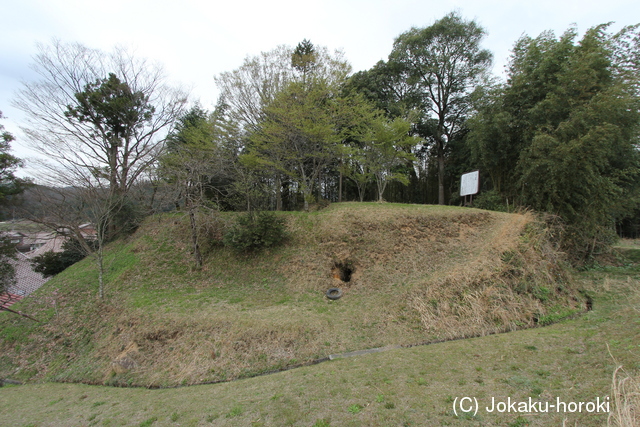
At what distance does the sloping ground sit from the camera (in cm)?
691

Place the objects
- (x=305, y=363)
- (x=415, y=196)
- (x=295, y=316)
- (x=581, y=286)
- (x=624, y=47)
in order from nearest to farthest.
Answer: (x=305, y=363) → (x=295, y=316) → (x=581, y=286) → (x=624, y=47) → (x=415, y=196)

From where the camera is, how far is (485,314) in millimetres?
7273

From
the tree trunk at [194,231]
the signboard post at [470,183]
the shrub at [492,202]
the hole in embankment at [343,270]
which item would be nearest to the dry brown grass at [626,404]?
the hole in embankment at [343,270]

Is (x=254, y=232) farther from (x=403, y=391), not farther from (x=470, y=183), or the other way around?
(x=470, y=183)

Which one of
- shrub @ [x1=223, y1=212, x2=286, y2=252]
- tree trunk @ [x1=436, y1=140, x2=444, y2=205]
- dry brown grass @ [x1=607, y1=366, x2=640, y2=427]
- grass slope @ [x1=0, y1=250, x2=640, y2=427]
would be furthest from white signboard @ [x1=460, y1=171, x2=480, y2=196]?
dry brown grass @ [x1=607, y1=366, x2=640, y2=427]

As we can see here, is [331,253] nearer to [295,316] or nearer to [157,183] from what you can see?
[295,316]

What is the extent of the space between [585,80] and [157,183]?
19.8 m

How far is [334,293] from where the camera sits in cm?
937

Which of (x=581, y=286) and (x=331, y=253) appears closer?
(x=581, y=286)

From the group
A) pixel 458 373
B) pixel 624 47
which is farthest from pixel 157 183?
pixel 624 47

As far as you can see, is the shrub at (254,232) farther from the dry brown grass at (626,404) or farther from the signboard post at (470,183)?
the dry brown grass at (626,404)

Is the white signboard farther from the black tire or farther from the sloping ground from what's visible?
the black tire

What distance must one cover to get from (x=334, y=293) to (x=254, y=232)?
14.0ft

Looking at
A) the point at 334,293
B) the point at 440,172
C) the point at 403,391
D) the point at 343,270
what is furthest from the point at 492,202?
the point at 403,391
